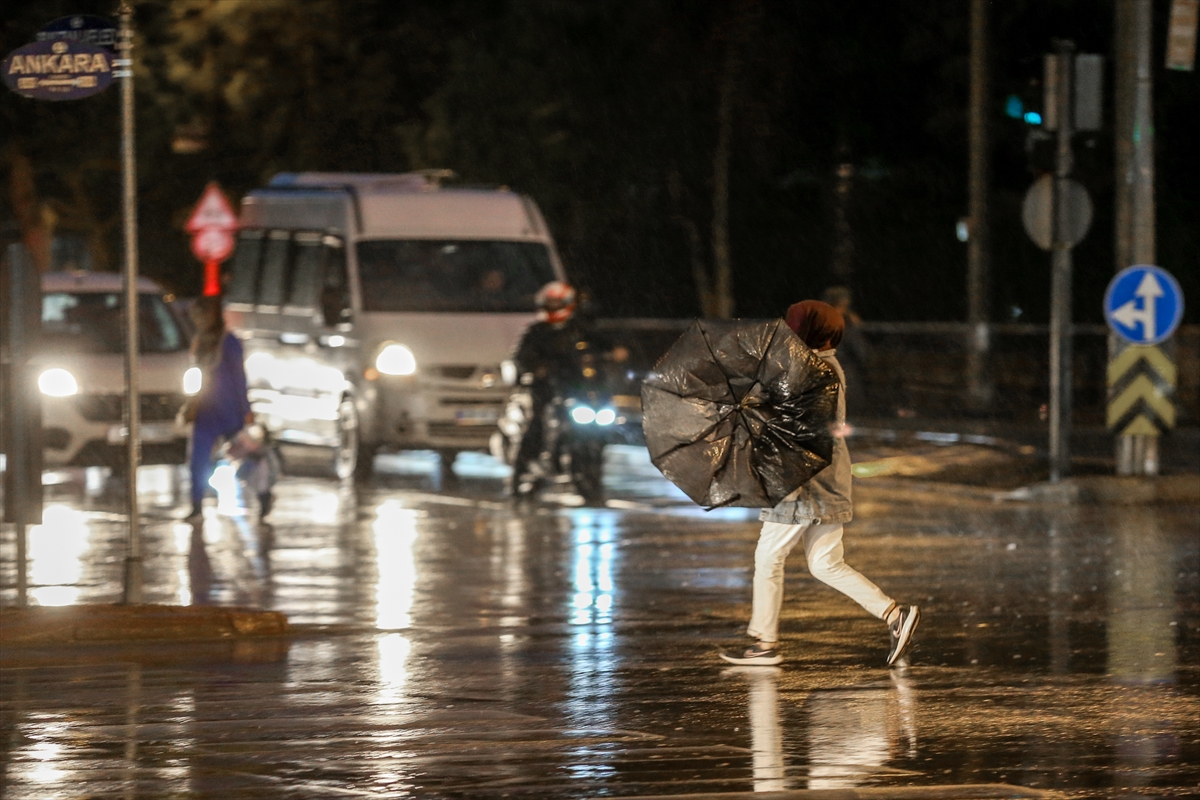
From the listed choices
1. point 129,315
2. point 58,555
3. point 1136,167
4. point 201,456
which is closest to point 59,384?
point 201,456

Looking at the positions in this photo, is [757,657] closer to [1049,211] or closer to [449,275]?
[1049,211]

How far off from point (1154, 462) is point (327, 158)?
58.9 feet

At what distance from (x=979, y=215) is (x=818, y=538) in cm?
1766

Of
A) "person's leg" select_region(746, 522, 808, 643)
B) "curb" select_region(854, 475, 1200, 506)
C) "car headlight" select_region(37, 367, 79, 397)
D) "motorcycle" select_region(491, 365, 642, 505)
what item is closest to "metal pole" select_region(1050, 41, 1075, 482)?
"curb" select_region(854, 475, 1200, 506)

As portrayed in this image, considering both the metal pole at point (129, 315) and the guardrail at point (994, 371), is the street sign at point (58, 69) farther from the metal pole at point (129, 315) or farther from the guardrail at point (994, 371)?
the guardrail at point (994, 371)

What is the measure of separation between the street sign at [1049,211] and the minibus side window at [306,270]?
6131mm

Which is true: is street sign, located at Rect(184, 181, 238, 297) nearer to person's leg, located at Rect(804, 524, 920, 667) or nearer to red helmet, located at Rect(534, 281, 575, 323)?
red helmet, located at Rect(534, 281, 575, 323)

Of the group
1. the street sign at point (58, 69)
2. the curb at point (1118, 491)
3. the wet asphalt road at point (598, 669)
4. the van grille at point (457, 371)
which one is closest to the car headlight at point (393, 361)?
the van grille at point (457, 371)

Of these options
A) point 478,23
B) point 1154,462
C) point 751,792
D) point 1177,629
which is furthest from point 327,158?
point 751,792

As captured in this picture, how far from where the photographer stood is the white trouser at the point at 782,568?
953 centimetres

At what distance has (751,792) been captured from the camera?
688 cm

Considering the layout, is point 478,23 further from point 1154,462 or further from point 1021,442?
point 1154,462

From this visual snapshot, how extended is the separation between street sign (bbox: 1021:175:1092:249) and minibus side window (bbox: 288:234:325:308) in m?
6.13

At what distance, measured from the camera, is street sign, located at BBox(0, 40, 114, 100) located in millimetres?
10477
